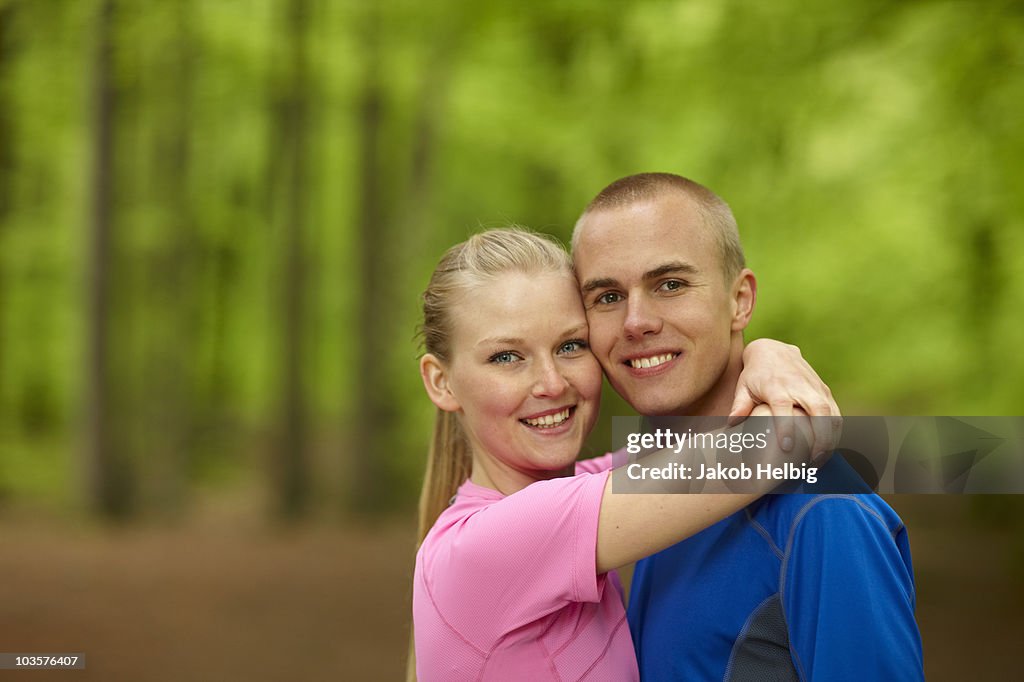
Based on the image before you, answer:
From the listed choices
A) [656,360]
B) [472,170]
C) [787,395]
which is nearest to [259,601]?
[472,170]

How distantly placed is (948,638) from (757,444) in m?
8.25

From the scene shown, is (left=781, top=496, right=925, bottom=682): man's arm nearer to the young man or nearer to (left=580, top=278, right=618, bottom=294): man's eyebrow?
the young man

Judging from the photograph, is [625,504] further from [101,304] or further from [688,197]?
[101,304]

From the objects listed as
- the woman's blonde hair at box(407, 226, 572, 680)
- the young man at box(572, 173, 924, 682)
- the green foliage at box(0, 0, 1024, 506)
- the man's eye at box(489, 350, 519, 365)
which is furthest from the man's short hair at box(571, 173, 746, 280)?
the green foliage at box(0, 0, 1024, 506)

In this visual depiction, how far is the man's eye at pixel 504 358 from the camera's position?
261 centimetres

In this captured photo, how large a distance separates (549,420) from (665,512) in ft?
1.94

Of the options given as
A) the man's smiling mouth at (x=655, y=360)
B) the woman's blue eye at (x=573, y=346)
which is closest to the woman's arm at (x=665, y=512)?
the man's smiling mouth at (x=655, y=360)

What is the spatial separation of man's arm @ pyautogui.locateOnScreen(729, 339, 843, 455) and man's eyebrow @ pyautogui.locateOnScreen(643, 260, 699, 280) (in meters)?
0.30

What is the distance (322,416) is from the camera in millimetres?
23656

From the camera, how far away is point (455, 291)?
8.87ft

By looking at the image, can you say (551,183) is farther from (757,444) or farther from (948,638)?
(757,444)

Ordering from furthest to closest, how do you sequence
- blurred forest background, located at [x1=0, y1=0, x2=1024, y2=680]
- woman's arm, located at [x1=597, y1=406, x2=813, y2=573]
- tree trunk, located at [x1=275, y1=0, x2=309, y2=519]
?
tree trunk, located at [x1=275, y1=0, x2=309, y2=519], blurred forest background, located at [x1=0, y1=0, x2=1024, y2=680], woman's arm, located at [x1=597, y1=406, x2=813, y2=573]

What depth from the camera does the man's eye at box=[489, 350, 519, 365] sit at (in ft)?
8.57

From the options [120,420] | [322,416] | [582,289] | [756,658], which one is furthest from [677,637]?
[322,416]
